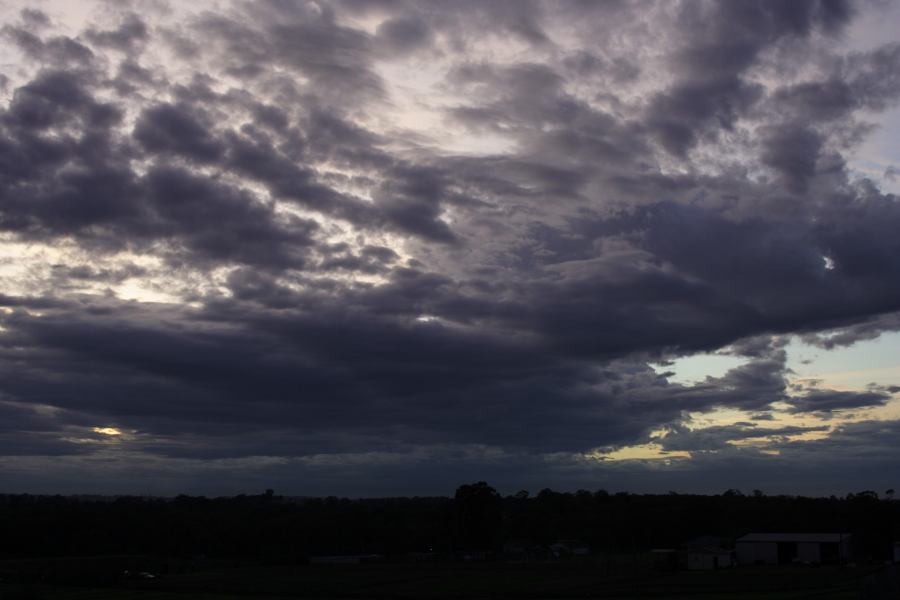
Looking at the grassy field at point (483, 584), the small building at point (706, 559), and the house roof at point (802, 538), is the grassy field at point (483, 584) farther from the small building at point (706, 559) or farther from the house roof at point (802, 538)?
the house roof at point (802, 538)

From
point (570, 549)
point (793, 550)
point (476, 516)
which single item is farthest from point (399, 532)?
point (793, 550)

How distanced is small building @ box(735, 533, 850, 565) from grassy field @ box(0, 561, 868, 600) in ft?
31.3

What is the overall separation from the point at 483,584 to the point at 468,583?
2.27 meters

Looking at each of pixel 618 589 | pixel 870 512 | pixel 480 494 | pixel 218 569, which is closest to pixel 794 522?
pixel 870 512

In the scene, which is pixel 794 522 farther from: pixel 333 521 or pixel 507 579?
pixel 333 521

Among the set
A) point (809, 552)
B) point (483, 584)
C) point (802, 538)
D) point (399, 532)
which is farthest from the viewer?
point (399, 532)

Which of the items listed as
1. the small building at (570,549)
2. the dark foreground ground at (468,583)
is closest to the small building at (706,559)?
the dark foreground ground at (468,583)

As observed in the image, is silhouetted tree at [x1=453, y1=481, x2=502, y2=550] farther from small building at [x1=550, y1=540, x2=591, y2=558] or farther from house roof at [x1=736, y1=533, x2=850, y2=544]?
house roof at [x1=736, y1=533, x2=850, y2=544]

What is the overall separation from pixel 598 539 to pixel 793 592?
10741cm

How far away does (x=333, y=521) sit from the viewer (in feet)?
649

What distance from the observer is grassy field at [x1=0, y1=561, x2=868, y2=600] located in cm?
8325

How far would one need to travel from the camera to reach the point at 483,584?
3925 inches

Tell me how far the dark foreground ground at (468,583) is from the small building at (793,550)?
28.9 feet

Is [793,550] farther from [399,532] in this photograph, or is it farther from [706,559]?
[399,532]
